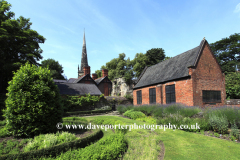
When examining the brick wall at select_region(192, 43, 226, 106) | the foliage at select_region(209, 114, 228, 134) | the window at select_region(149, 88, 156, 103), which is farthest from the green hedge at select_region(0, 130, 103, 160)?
the window at select_region(149, 88, 156, 103)

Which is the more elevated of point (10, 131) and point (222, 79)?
point (222, 79)

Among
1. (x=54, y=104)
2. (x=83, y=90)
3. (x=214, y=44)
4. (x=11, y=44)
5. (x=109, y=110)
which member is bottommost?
(x=109, y=110)

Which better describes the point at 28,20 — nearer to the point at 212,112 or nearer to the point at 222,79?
the point at 212,112

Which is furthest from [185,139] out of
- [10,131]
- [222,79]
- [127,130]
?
[222,79]

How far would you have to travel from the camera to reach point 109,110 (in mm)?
25125

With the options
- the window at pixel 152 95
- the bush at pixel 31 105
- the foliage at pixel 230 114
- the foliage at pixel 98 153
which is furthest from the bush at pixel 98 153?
the window at pixel 152 95

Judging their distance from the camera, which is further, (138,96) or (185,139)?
(138,96)

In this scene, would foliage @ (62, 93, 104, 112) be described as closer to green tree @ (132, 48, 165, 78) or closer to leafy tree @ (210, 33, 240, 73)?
green tree @ (132, 48, 165, 78)

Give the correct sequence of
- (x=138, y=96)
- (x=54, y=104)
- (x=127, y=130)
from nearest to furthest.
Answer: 1. (x=54, y=104)
2. (x=127, y=130)
3. (x=138, y=96)

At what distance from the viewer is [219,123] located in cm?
814

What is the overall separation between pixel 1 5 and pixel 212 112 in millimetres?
32394

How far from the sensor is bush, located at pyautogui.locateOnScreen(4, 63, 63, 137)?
688 centimetres

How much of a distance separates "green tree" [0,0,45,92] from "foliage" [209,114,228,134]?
77.8ft

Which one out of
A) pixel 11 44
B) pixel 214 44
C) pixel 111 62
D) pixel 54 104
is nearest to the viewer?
pixel 54 104
